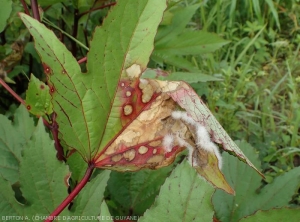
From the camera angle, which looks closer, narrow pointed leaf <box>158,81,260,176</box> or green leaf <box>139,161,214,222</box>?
narrow pointed leaf <box>158,81,260,176</box>

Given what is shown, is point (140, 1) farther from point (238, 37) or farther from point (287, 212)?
point (238, 37)

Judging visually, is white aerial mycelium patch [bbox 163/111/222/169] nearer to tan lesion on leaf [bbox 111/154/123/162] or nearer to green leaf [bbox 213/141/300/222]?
tan lesion on leaf [bbox 111/154/123/162]

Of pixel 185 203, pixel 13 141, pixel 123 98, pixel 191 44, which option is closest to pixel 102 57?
pixel 123 98

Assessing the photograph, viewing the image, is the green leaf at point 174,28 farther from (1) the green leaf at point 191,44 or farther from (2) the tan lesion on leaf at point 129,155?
(2) the tan lesion on leaf at point 129,155

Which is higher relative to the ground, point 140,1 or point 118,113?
point 140,1

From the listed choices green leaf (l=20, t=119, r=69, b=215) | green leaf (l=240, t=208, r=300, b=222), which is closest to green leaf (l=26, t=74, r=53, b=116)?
green leaf (l=20, t=119, r=69, b=215)

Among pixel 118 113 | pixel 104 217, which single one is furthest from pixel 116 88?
pixel 104 217

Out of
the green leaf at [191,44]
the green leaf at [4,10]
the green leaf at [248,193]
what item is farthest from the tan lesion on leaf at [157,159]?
the green leaf at [191,44]
